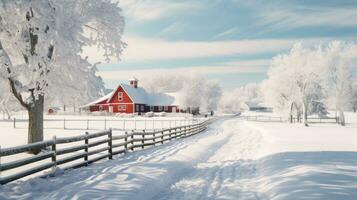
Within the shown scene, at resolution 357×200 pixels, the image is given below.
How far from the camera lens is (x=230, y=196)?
1045 cm

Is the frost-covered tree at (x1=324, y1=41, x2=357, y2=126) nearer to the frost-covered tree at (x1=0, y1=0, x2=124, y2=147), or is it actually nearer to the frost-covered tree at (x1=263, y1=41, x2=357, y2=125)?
the frost-covered tree at (x1=263, y1=41, x2=357, y2=125)

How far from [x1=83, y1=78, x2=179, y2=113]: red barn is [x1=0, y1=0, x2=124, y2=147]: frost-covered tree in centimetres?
6422

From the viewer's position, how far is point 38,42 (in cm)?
1473

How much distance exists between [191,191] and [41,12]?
30.5 ft

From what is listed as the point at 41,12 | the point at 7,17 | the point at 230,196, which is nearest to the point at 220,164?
the point at 230,196

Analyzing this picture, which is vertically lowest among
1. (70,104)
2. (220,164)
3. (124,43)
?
(220,164)

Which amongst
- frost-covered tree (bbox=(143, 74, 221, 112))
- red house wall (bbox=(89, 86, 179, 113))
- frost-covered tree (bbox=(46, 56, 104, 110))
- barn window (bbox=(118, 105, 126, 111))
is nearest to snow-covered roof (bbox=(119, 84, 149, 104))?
red house wall (bbox=(89, 86, 179, 113))

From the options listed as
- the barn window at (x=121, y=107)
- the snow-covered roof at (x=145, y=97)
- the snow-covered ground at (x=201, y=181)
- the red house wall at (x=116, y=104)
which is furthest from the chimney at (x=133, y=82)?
the snow-covered ground at (x=201, y=181)

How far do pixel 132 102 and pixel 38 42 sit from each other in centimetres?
7188

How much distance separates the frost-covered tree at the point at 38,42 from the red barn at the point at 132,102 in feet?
211

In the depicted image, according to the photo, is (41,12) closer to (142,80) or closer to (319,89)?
(319,89)

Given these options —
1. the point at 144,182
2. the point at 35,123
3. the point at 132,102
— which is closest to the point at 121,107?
the point at 132,102

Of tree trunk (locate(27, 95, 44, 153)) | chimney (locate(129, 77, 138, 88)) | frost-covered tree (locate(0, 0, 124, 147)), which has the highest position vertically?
chimney (locate(129, 77, 138, 88))

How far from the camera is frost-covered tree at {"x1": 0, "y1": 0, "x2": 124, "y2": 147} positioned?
14.7 metres
